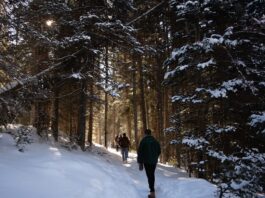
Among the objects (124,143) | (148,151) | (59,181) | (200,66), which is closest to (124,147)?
(124,143)

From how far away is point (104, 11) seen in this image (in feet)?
62.7

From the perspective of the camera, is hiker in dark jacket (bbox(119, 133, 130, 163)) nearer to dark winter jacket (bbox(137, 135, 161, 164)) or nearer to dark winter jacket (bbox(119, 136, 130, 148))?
dark winter jacket (bbox(119, 136, 130, 148))

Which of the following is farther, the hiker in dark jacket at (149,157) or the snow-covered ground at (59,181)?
the hiker in dark jacket at (149,157)

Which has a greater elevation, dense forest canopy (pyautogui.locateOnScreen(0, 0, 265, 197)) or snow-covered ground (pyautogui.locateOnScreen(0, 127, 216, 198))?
dense forest canopy (pyautogui.locateOnScreen(0, 0, 265, 197))

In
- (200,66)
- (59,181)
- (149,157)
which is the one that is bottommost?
(59,181)

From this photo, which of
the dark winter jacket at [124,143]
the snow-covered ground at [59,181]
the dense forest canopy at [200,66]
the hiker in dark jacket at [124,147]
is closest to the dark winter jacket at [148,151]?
the snow-covered ground at [59,181]

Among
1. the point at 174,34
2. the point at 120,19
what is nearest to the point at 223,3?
the point at 174,34

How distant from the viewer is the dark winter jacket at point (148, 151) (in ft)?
40.2

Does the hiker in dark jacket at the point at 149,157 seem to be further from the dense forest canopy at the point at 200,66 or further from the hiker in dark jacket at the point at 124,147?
the hiker in dark jacket at the point at 124,147

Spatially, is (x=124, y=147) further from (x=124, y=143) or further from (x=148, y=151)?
(x=148, y=151)

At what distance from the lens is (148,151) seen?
12.3 m

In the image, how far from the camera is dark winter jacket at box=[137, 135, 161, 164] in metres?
12.2

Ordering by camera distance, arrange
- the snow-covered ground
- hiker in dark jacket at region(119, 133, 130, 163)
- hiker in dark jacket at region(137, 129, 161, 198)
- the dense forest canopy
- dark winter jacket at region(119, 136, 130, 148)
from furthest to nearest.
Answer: dark winter jacket at region(119, 136, 130, 148) → hiker in dark jacket at region(119, 133, 130, 163) → hiker in dark jacket at region(137, 129, 161, 198) → the dense forest canopy → the snow-covered ground

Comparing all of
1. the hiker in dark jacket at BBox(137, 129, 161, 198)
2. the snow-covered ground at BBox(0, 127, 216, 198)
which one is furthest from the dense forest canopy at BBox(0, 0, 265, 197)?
the hiker in dark jacket at BBox(137, 129, 161, 198)
